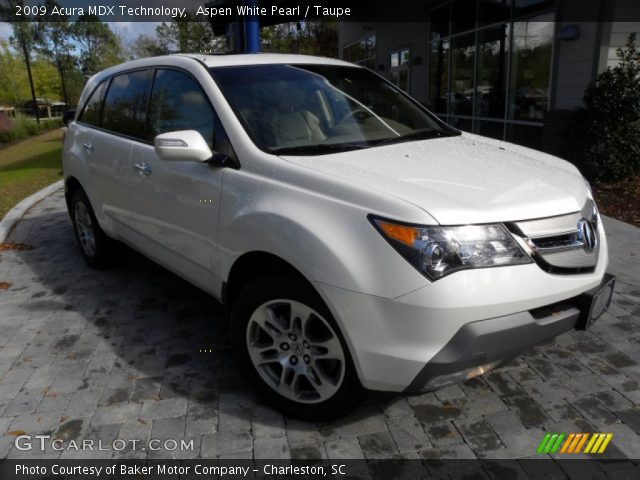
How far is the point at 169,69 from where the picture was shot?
142 inches

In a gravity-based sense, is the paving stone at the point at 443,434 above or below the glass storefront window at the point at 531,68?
below

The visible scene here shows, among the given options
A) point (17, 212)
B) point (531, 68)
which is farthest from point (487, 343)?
point (531, 68)

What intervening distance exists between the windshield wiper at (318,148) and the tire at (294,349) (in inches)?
26.8

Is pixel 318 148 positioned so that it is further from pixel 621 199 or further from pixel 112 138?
pixel 621 199

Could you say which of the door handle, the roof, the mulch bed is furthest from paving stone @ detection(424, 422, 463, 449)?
the mulch bed

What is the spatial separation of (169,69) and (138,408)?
2177 mm

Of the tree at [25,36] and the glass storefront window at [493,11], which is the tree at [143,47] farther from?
the glass storefront window at [493,11]

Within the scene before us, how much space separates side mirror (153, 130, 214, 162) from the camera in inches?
112

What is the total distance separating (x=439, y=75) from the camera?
46.2ft

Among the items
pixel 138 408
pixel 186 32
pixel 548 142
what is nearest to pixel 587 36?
pixel 548 142

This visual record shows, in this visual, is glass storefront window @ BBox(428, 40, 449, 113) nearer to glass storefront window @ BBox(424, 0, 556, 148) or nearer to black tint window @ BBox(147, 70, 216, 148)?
glass storefront window @ BBox(424, 0, 556, 148)

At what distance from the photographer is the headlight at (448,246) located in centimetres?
214

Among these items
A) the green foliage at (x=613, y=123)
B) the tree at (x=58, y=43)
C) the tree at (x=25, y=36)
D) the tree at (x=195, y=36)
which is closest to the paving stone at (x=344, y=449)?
the green foliage at (x=613, y=123)

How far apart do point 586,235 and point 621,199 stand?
528 centimetres
